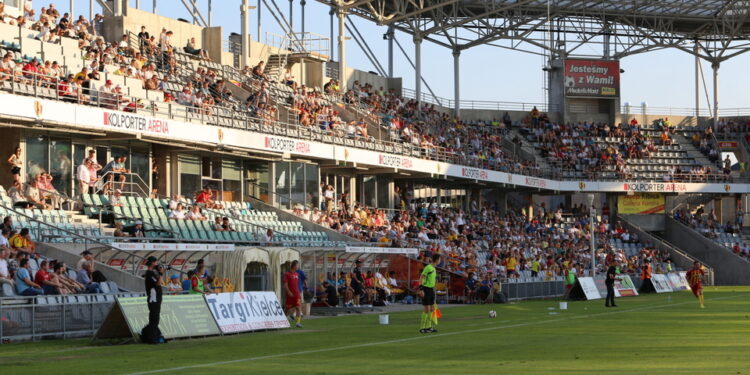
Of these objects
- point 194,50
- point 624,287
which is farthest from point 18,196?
point 624,287

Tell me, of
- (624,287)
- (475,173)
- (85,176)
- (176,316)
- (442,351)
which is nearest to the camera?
(442,351)

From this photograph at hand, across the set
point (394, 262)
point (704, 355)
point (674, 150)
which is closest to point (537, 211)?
point (674, 150)

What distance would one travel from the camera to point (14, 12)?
1587 inches

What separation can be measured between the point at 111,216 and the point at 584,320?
587 inches

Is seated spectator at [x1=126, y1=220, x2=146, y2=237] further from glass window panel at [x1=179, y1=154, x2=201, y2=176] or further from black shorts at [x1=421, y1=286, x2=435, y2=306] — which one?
black shorts at [x1=421, y1=286, x2=435, y2=306]

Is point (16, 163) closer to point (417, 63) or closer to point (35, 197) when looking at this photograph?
point (35, 197)

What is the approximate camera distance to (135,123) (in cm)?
3516

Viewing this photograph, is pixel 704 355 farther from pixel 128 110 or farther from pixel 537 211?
pixel 537 211

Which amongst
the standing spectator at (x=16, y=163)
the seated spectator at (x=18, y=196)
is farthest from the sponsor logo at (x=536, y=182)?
the seated spectator at (x=18, y=196)

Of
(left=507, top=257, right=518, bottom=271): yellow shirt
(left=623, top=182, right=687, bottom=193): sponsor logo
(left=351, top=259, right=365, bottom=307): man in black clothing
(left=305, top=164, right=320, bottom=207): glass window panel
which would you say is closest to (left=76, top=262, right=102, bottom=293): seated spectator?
(left=351, top=259, right=365, bottom=307): man in black clothing

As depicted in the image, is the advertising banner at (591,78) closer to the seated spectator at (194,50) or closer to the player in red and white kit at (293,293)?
the seated spectator at (194,50)

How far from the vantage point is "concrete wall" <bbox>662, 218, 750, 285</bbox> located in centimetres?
6475

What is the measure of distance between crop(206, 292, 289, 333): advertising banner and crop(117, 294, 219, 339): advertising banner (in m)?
0.28

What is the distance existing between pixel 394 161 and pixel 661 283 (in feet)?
46.2
